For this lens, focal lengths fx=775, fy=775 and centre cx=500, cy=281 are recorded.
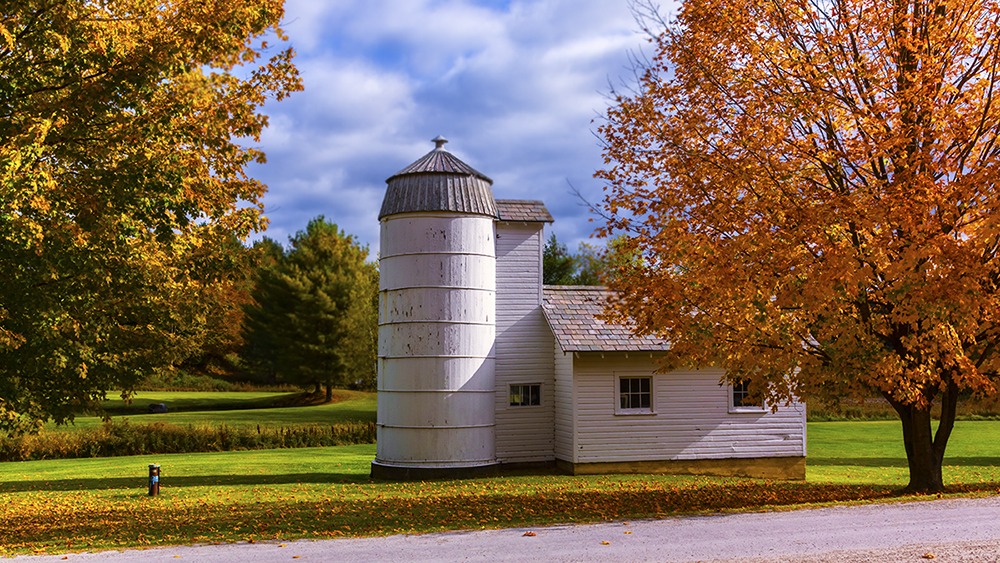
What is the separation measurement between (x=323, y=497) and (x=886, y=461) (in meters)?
17.3

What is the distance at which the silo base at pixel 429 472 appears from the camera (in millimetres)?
17578

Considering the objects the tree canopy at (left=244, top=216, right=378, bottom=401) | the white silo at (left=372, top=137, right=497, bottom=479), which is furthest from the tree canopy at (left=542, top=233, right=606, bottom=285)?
the white silo at (left=372, top=137, right=497, bottom=479)

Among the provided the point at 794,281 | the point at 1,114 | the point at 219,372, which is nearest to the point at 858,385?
the point at 794,281

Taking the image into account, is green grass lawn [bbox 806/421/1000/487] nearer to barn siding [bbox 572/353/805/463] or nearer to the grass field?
the grass field

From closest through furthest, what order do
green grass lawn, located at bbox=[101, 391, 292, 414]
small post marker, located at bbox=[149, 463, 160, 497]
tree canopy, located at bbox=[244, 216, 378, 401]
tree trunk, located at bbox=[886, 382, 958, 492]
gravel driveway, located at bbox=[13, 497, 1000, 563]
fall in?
gravel driveway, located at bbox=[13, 497, 1000, 563] < tree trunk, located at bbox=[886, 382, 958, 492] < small post marker, located at bbox=[149, 463, 160, 497] < green grass lawn, located at bbox=[101, 391, 292, 414] < tree canopy, located at bbox=[244, 216, 378, 401]

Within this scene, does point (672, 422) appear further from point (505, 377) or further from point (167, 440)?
point (167, 440)

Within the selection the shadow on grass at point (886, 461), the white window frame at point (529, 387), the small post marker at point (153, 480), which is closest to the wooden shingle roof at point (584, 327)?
the white window frame at point (529, 387)

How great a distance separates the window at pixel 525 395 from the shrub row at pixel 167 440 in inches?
479

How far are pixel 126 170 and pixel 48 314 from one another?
218cm

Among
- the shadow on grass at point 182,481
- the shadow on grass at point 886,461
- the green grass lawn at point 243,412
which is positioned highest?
the green grass lawn at point 243,412

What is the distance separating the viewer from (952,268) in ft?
34.0

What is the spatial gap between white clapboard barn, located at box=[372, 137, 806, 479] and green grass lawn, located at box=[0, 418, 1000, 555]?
32.5 inches

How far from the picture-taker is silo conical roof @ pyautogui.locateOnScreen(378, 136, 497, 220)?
715 inches

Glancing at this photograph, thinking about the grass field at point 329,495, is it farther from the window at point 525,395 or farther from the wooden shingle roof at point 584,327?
the wooden shingle roof at point 584,327
